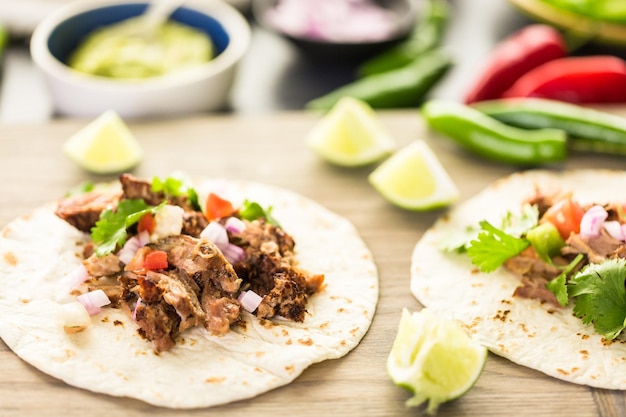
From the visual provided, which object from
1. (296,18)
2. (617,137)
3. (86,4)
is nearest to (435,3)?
(296,18)

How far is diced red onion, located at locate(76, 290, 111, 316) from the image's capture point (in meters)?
3.50

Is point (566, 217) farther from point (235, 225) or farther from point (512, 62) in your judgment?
point (512, 62)

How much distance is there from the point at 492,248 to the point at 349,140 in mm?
1245

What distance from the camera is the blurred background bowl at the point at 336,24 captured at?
19.2 feet

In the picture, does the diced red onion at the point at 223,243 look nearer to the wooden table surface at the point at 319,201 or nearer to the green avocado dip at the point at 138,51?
the wooden table surface at the point at 319,201

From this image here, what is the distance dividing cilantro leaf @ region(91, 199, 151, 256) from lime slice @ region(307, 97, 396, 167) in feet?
4.25

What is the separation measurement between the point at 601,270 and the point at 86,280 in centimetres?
232

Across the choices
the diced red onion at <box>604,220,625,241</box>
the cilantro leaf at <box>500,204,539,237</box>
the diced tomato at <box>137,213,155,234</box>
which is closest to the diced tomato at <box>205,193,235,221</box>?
the diced tomato at <box>137,213,155,234</box>

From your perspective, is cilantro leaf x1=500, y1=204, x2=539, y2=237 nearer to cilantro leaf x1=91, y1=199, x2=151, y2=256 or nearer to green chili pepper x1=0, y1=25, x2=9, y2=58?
cilantro leaf x1=91, y1=199, x2=151, y2=256

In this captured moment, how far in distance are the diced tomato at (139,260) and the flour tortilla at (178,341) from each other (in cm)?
20

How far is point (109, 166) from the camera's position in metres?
4.51

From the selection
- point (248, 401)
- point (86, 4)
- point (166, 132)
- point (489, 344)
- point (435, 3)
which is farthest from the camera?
point (435, 3)

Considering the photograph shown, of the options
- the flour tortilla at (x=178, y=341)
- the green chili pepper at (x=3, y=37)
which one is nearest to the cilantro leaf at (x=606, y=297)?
the flour tortilla at (x=178, y=341)

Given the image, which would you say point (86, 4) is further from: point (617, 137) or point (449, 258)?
point (617, 137)
